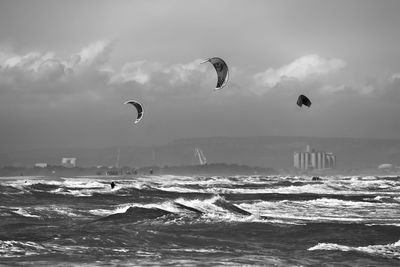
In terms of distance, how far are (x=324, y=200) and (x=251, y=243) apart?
21989mm

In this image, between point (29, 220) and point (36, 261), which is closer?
point (36, 261)

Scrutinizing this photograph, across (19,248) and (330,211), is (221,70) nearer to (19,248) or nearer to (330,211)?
(19,248)

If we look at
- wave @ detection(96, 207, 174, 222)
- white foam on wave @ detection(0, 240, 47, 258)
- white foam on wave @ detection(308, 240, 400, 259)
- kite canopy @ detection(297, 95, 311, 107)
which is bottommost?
white foam on wave @ detection(0, 240, 47, 258)

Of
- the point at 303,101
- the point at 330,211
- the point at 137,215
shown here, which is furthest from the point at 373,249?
the point at 330,211

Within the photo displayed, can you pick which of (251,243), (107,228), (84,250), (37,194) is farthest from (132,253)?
(37,194)

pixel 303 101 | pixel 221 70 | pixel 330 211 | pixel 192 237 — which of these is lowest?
pixel 192 237

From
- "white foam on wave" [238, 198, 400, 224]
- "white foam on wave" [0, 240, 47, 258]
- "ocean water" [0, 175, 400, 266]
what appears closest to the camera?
"ocean water" [0, 175, 400, 266]

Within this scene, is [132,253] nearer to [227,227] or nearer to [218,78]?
[227,227]

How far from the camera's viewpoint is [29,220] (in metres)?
23.9

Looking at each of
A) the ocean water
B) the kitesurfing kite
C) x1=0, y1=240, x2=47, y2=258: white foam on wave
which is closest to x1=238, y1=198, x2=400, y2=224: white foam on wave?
the ocean water

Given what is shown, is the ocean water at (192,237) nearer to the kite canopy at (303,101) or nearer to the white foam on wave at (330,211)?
the white foam on wave at (330,211)

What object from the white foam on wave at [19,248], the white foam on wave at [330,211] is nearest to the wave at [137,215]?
the white foam on wave at [330,211]

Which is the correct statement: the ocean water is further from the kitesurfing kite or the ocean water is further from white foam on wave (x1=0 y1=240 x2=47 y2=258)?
the kitesurfing kite

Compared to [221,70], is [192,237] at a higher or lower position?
lower
